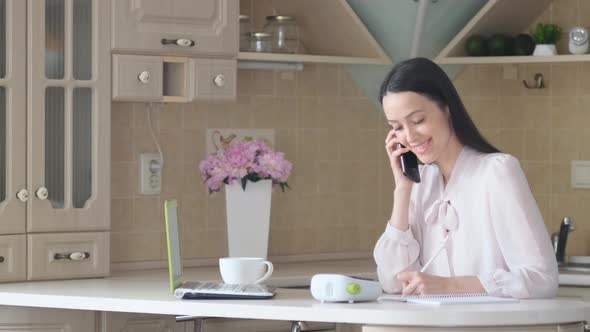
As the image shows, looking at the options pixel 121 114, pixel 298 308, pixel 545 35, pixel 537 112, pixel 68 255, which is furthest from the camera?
pixel 537 112

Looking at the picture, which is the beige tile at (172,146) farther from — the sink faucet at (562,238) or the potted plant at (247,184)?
the sink faucet at (562,238)

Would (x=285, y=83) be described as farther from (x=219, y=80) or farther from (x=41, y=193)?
(x=41, y=193)

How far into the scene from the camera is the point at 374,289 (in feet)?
8.87

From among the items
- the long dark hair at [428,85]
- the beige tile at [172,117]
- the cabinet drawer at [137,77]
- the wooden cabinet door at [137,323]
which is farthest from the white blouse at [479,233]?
the beige tile at [172,117]

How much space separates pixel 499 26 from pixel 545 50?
294 millimetres

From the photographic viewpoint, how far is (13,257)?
11.1 feet

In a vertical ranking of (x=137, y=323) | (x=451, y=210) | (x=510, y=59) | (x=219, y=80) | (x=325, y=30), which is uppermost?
(x=325, y=30)

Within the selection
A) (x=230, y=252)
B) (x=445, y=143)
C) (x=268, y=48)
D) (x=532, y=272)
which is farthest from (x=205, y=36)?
(x=532, y=272)

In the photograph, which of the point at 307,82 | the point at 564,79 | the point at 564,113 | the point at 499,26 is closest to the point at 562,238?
the point at 564,113

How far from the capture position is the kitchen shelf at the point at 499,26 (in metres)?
4.02

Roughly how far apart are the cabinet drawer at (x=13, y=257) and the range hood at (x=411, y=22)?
149 centimetres

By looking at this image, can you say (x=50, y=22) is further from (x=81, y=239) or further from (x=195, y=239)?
(x=195, y=239)

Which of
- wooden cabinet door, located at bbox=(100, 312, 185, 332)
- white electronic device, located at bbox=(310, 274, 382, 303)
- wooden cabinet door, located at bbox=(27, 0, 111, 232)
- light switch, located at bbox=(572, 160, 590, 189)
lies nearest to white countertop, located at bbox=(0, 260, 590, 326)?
white electronic device, located at bbox=(310, 274, 382, 303)

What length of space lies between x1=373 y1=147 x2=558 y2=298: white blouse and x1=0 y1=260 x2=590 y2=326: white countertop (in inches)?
3.5
